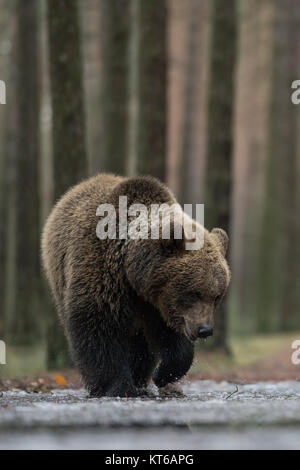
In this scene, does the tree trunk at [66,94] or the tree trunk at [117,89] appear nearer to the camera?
the tree trunk at [66,94]

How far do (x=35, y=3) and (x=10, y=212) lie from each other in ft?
24.5

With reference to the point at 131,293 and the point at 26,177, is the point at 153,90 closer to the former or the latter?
the point at 26,177

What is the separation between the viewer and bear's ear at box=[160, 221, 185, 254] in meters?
7.72

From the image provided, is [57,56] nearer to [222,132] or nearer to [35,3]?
[222,132]

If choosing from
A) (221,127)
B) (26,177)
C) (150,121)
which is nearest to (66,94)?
(150,121)

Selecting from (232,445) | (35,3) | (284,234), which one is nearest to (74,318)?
(232,445)

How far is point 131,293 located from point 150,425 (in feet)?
8.03

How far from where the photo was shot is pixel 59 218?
960 cm

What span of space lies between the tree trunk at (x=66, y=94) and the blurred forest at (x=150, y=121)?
0.05 feet

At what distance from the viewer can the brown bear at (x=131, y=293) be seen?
775 centimetres

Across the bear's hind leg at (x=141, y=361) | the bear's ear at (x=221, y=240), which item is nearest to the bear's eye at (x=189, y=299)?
the bear's ear at (x=221, y=240)

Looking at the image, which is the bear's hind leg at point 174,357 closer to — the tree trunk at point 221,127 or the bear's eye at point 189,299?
the bear's eye at point 189,299

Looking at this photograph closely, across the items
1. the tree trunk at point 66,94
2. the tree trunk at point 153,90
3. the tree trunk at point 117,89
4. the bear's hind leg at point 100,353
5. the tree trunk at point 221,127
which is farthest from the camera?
the tree trunk at point 117,89

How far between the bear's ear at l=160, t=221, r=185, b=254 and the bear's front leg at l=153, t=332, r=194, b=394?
1.19 meters
